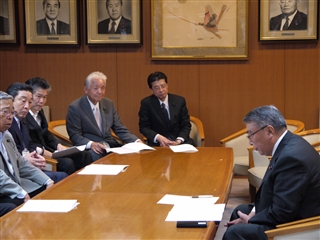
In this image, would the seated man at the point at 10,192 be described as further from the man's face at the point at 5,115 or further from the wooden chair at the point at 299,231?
the wooden chair at the point at 299,231

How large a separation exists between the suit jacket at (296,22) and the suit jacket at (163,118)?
1.77m

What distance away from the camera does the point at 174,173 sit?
4414 millimetres

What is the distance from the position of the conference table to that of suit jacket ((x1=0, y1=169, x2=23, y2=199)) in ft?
1.39

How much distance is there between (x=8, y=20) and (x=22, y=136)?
2973 mm

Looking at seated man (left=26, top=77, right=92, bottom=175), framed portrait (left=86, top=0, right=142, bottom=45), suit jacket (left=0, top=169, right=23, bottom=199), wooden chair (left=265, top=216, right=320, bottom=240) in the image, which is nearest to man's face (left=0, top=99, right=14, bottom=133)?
suit jacket (left=0, top=169, right=23, bottom=199)

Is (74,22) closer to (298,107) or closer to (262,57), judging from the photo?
(262,57)

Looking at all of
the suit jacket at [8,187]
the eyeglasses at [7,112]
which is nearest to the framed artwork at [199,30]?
the eyeglasses at [7,112]

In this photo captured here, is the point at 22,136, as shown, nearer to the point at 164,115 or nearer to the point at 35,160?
the point at 35,160

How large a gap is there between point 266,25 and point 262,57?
0.46 meters

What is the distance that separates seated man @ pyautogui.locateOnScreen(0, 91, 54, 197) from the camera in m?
4.30

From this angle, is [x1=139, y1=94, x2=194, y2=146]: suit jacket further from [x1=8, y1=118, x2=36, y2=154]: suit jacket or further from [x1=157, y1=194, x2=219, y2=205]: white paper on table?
[x1=157, y1=194, x2=219, y2=205]: white paper on table

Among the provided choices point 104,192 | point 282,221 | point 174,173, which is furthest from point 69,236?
point 174,173

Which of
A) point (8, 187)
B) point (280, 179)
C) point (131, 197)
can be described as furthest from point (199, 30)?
point (280, 179)

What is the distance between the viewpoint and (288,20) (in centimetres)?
736
